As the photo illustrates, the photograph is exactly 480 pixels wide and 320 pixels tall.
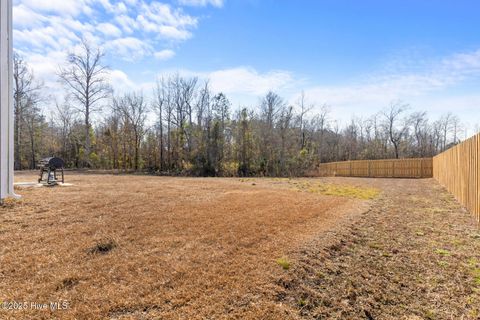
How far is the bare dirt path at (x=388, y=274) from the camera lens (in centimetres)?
252

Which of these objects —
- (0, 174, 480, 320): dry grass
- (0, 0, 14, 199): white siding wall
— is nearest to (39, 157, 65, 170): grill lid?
(0, 0, 14, 199): white siding wall

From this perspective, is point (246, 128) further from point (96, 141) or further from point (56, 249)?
point (56, 249)

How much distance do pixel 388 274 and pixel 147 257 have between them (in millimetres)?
2842

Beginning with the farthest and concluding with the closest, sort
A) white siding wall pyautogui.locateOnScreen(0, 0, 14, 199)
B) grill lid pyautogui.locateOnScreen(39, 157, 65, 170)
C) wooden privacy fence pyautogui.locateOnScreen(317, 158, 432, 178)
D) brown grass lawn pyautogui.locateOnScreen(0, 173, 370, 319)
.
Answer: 1. wooden privacy fence pyautogui.locateOnScreen(317, 158, 432, 178)
2. grill lid pyautogui.locateOnScreen(39, 157, 65, 170)
3. white siding wall pyautogui.locateOnScreen(0, 0, 14, 199)
4. brown grass lawn pyautogui.locateOnScreen(0, 173, 370, 319)

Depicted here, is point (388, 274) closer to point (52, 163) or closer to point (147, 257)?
point (147, 257)

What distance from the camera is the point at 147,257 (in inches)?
125

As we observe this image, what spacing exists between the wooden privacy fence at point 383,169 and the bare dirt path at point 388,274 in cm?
1801

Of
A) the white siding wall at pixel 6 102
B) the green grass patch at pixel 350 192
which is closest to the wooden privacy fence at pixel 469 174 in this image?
the green grass patch at pixel 350 192

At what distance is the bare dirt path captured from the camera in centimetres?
252

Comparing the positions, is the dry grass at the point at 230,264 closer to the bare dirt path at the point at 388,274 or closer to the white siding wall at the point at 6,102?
the bare dirt path at the point at 388,274

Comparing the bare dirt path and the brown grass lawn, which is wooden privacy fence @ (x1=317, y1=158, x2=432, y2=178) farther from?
the brown grass lawn

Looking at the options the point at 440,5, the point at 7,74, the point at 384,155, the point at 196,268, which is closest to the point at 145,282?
the point at 196,268

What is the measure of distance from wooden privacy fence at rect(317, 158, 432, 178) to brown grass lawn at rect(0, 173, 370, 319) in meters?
→ 18.6

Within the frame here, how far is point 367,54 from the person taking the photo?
37.2ft
